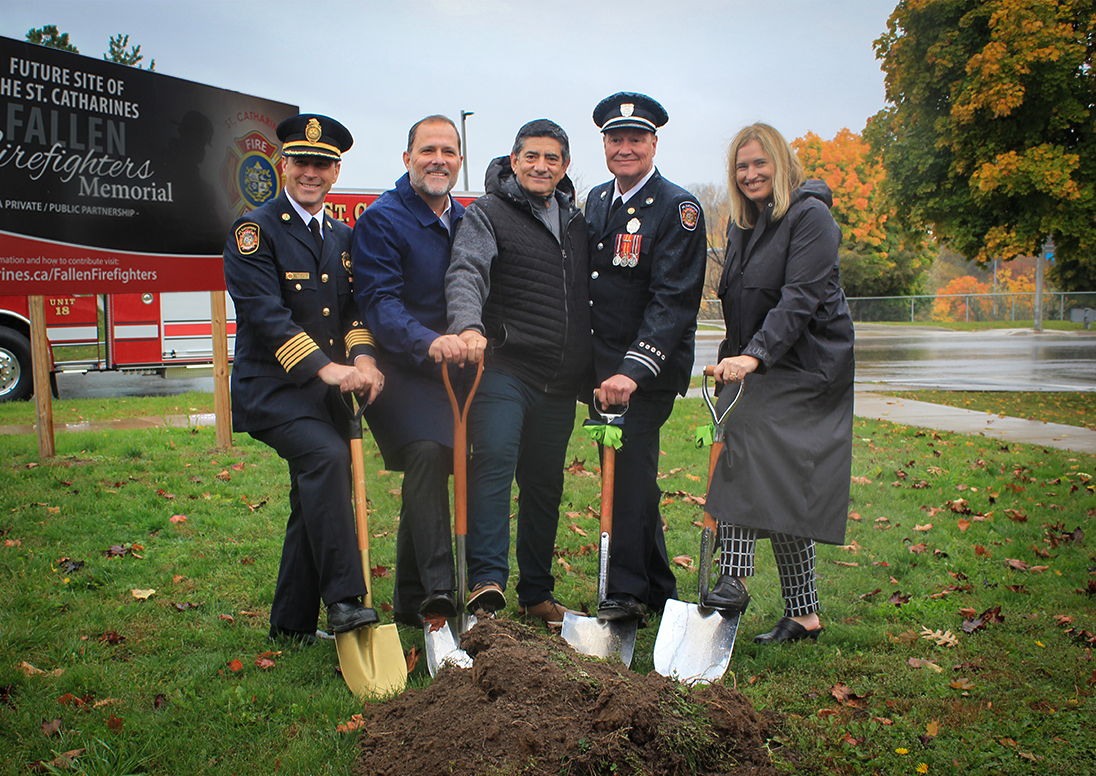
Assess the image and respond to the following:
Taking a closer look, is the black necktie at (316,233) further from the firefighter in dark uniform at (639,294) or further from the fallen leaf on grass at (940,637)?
the fallen leaf on grass at (940,637)

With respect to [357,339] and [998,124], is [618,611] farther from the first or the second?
[998,124]

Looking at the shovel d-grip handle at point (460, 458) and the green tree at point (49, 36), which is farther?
the green tree at point (49, 36)

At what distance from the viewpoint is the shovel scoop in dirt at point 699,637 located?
3.25 metres

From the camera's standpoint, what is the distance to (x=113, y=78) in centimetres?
719

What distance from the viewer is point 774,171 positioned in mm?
3619

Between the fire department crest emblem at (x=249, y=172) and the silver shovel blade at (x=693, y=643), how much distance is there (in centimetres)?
629

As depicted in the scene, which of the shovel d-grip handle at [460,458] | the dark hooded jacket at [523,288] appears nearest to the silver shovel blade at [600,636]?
the shovel d-grip handle at [460,458]

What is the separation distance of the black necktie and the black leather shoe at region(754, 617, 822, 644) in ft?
8.58

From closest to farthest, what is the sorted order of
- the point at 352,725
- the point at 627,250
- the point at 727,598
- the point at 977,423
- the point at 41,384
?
the point at 352,725, the point at 727,598, the point at 627,250, the point at 41,384, the point at 977,423

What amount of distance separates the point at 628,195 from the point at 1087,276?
36052 millimetres

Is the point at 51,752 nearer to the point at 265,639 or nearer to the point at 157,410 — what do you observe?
the point at 265,639

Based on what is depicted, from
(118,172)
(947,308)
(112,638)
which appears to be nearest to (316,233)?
(112,638)

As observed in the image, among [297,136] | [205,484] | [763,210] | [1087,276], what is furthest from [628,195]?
[1087,276]

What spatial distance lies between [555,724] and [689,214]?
2317mm
